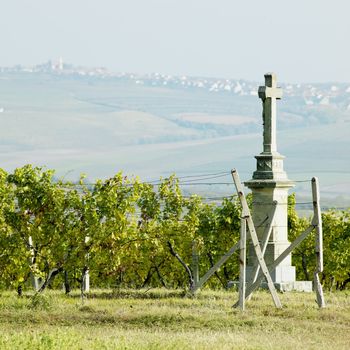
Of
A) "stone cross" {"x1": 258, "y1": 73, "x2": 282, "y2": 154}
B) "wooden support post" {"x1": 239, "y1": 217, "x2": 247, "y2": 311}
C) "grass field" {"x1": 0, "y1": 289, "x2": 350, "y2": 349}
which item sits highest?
"stone cross" {"x1": 258, "y1": 73, "x2": 282, "y2": 154}

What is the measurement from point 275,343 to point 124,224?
12382 mm

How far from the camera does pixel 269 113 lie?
3706 centimetres

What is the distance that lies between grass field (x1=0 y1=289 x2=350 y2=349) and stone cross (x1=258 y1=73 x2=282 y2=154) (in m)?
4.90

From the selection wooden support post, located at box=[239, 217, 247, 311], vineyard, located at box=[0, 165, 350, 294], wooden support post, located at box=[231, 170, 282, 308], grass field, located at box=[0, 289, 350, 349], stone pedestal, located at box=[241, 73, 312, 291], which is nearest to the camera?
grass field, located at box=[0, 289, 350, 349]

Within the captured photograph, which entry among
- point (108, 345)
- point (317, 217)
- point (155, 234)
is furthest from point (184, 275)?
point (108, 345)

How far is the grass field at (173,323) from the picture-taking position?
22.4m

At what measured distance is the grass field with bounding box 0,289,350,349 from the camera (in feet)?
73.4

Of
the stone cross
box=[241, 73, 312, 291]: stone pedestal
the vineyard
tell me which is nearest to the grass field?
the vineyard

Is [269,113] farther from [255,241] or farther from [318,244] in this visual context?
[255,241]

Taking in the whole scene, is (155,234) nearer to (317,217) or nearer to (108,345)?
(317,217)

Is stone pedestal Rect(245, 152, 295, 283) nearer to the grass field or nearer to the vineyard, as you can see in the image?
the grass field

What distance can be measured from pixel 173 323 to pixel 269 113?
11.5m

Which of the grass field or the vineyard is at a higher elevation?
the vineyard

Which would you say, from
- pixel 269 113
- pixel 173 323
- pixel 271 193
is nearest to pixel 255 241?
pixel 173 323
